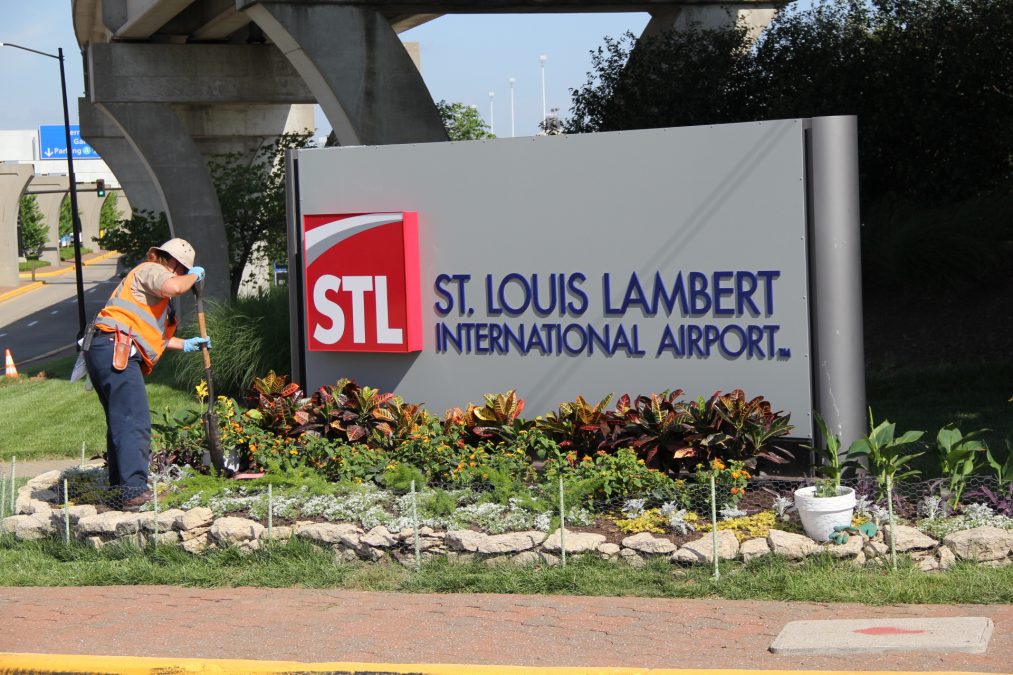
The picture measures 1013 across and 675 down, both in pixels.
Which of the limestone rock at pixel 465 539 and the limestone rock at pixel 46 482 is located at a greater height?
the limestone rock at pixel 46 482

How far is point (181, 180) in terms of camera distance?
109 ft

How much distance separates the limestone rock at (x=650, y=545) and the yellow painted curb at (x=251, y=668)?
1769 millimetres

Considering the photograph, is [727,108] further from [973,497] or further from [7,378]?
[7,378]

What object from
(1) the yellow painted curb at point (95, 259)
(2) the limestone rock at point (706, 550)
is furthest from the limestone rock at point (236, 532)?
(1) the yellow painted curb at point (95, 259)

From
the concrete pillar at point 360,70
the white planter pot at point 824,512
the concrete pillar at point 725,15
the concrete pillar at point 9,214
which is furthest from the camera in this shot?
the concrete pillar at point 9,214

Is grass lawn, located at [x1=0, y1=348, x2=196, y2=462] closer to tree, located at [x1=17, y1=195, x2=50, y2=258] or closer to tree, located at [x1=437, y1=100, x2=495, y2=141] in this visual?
tree, located at [x1=437, y1=100, x2=495, y2=141]

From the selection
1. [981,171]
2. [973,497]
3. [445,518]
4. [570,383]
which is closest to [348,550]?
[445,518]

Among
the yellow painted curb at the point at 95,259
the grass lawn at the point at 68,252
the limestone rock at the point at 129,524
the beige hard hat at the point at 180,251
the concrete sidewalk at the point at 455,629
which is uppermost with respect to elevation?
the grass lawn at the point at 68,252

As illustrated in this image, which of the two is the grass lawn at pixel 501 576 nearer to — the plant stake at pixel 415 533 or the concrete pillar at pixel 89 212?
the plant stake at pixel 415 533

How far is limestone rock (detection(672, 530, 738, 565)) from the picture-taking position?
7738 millimetres

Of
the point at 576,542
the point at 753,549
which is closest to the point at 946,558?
the point at 753,549

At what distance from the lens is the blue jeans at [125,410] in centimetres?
948

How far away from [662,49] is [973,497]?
15600 mm

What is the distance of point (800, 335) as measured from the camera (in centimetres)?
897
